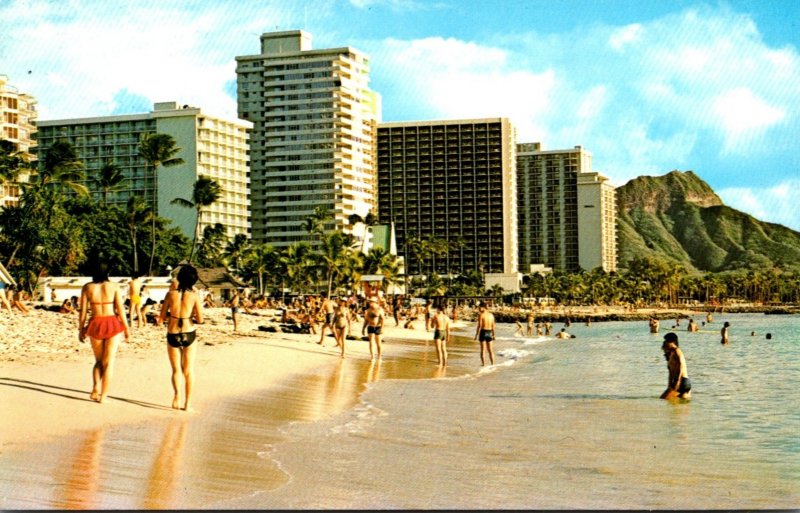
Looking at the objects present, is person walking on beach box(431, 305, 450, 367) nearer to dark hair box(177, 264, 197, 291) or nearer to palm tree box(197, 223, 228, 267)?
dark hair box(177, 264, 197, 291)

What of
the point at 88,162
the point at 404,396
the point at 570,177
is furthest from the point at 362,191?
the point at 404,396

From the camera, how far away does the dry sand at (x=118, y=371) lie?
8.93 m

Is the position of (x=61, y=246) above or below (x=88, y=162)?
below

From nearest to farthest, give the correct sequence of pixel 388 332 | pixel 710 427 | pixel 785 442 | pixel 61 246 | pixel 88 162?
pixel 785 442, pixel 710 427, pixel 388 332, pixel 61 246, pixel 88 162

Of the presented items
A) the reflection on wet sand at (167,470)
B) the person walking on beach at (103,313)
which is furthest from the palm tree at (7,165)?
the reflection on wet sand at (167,470)

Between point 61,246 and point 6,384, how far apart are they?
4397cm

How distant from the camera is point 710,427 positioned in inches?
450

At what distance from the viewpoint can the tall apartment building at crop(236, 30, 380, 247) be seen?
122312mm

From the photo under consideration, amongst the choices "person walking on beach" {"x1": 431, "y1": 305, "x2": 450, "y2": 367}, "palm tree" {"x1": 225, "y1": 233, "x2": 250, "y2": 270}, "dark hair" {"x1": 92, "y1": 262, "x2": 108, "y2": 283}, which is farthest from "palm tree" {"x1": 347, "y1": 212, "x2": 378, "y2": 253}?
"dark hair" {"x1": 92, "y1": 262, "x2": 108, "y2": 283}

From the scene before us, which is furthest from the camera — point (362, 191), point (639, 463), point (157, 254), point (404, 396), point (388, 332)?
point (362, 191)

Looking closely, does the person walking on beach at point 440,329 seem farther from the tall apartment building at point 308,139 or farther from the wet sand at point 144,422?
the tall apartment building at point 308,139

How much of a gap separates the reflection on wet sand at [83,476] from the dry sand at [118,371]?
1.64ft

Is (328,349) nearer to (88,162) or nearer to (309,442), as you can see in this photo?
(309,442)

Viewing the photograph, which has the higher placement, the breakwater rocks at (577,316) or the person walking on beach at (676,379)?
the person walking on beach at (676,379)
